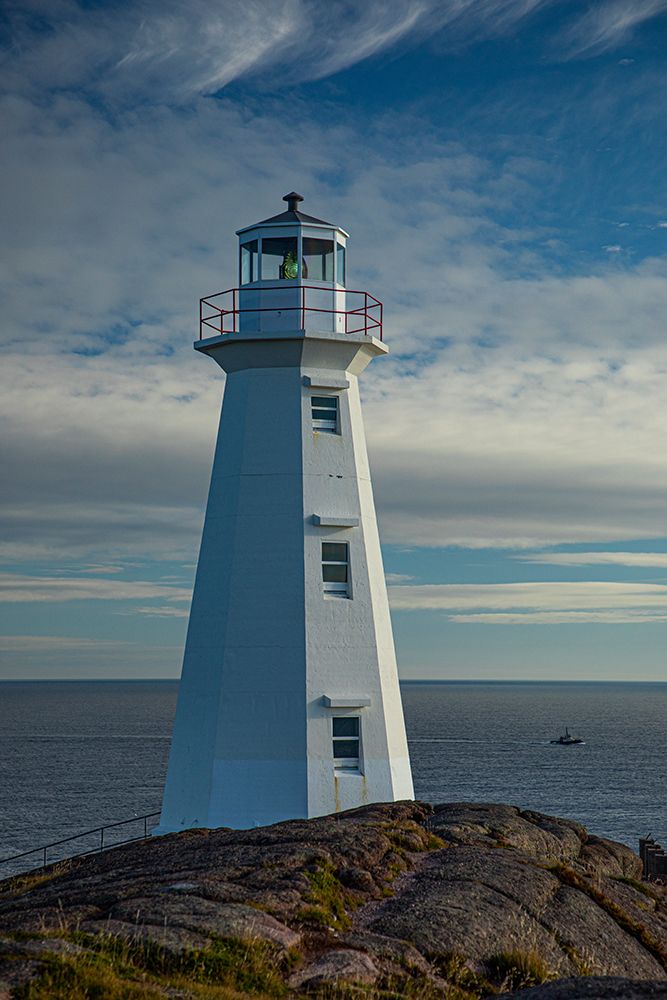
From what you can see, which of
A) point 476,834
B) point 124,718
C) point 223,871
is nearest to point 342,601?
point 476,834

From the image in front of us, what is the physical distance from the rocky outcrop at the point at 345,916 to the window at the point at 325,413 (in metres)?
9.82

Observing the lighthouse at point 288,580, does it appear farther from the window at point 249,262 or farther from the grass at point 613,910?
the grass at point 613,910

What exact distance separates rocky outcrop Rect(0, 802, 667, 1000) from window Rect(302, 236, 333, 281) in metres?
12.7

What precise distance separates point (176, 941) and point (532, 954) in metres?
3.77

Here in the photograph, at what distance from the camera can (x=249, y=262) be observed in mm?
25453

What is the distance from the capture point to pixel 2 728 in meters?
172

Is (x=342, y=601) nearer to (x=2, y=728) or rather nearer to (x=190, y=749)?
(x=190, y=749)

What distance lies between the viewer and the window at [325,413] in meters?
24.6

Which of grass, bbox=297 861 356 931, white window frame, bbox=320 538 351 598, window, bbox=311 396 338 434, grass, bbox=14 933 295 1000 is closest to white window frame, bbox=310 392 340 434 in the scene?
window, bbox=311 396 338 434

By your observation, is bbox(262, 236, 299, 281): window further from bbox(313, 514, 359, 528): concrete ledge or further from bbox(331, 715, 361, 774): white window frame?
bbox(331, 715, 361, 774): white window frame

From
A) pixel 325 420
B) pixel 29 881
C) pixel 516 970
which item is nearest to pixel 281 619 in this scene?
pixel 325 420

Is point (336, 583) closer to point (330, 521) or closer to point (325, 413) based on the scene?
point (330, 521)

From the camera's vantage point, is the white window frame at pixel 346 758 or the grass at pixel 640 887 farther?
the white window frame at pixel 346 758

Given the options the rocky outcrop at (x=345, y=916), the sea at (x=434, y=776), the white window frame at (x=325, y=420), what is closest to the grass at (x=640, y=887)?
Result: the rocky outcrop at (x=345, y=916)
